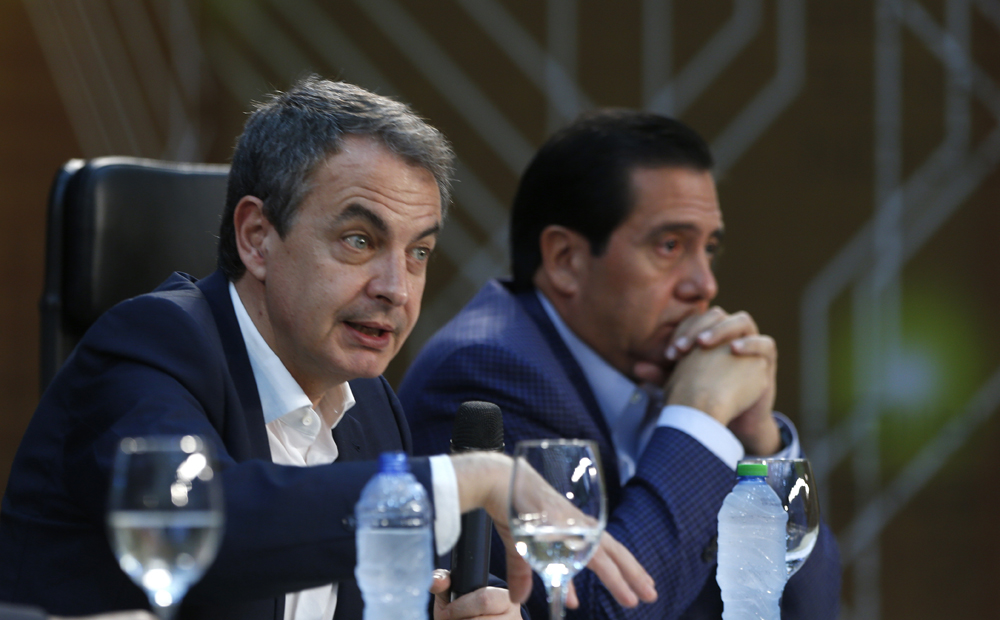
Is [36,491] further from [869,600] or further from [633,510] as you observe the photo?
[869,600]

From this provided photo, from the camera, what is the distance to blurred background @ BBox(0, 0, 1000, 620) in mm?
3289

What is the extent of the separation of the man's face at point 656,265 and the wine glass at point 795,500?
989 millimetres

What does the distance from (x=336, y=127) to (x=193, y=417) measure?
1.45 ft

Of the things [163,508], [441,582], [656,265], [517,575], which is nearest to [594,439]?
[656,265]

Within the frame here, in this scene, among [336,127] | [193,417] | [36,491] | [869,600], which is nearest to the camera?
[193,417]

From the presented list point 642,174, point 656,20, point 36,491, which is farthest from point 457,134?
point 36,491

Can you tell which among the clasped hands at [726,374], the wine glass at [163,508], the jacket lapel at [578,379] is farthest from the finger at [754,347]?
the wine glass at [163,508]

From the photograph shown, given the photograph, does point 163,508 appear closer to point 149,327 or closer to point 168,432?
point 168,432

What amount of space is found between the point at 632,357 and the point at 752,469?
1.02 m

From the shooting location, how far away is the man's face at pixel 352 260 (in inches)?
52.2

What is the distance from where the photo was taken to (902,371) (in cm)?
330

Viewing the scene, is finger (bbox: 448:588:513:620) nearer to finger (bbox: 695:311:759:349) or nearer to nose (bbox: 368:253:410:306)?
nose (bbox: 368:253:410:306)

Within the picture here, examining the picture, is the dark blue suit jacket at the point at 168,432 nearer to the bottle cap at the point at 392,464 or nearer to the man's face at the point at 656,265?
the bottle cap at the point at 392,464

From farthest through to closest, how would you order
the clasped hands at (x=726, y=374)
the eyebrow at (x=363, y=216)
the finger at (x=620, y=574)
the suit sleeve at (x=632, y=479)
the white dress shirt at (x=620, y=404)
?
the white dress shirt at (x=620, y=404)
the clasped hands at (x=726, y=374)
the suit sleeve at (x=632, y=479)
the eyebrow at (x=363, y=216)
the finger at (x=620, y=574)
